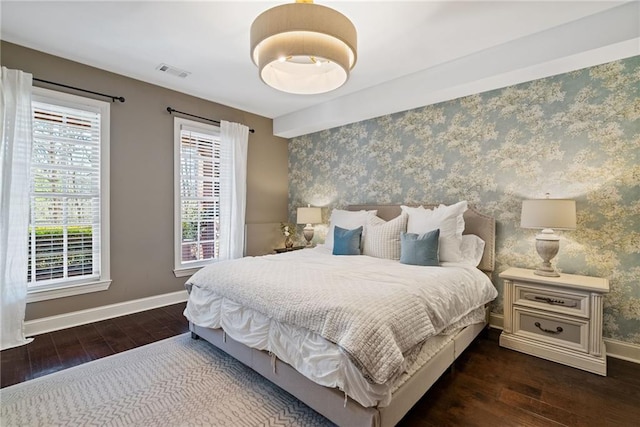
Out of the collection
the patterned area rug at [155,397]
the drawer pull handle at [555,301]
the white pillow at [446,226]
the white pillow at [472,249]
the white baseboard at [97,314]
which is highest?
the white pillow at [446,226]

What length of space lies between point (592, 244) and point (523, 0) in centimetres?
207

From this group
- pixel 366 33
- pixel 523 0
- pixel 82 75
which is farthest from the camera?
pixel 82 75

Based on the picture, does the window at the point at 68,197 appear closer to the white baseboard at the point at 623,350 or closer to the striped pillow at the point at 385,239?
the striped pillow at the point at 385,239

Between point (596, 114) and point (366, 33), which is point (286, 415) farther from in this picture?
point (596, 114)

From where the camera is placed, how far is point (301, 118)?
441 cm

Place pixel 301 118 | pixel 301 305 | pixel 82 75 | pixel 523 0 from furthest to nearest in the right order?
pixel 301 118, pixel 82 75, pixel 523 0, pixel 301 305

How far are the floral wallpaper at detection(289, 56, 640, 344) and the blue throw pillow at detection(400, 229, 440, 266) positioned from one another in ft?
2.85

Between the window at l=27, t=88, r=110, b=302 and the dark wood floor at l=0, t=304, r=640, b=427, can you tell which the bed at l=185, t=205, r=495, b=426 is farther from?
the window at l=27, t=88, r=110, b=302

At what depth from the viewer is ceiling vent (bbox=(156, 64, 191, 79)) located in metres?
3.09

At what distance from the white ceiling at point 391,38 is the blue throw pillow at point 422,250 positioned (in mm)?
1567

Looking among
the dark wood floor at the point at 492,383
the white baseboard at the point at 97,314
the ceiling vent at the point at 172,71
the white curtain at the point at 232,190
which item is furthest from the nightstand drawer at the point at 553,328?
the ceiling vent at the point at 172,71

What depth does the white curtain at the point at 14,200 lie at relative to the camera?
8.20 ft

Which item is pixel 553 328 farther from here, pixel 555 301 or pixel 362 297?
pixel 362 297

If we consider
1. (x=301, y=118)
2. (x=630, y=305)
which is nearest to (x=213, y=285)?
(x=301, y=118)
